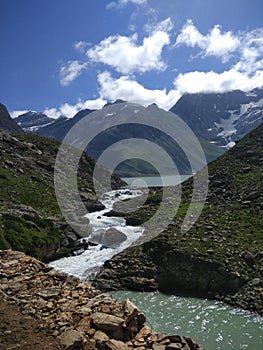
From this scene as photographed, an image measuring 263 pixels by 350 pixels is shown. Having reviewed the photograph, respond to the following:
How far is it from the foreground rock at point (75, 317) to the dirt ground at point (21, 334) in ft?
0.12

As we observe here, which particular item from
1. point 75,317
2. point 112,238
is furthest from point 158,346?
point 112,238

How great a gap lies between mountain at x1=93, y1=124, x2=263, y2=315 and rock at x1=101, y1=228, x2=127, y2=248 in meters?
5.01

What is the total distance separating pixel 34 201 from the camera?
74938mm

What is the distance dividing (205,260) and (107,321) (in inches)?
986

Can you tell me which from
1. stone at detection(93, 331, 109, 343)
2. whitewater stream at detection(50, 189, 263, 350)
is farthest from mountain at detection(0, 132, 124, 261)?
stone at detection(93, 331, 109, 343)

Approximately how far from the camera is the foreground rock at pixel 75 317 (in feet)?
43.4

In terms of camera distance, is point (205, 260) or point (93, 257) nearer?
point (205, 260)

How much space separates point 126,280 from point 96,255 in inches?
425

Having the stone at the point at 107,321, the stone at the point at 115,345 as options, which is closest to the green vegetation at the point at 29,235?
the stone at the point at 107,321

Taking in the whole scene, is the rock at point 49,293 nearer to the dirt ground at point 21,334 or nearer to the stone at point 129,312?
the dirt ground at point 21,334

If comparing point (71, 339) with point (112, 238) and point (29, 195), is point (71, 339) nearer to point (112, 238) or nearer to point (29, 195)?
point (112, 238)

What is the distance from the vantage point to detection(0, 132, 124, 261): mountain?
46719mm

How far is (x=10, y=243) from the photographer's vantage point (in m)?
42.6

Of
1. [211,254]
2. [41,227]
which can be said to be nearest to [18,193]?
[41,227]
